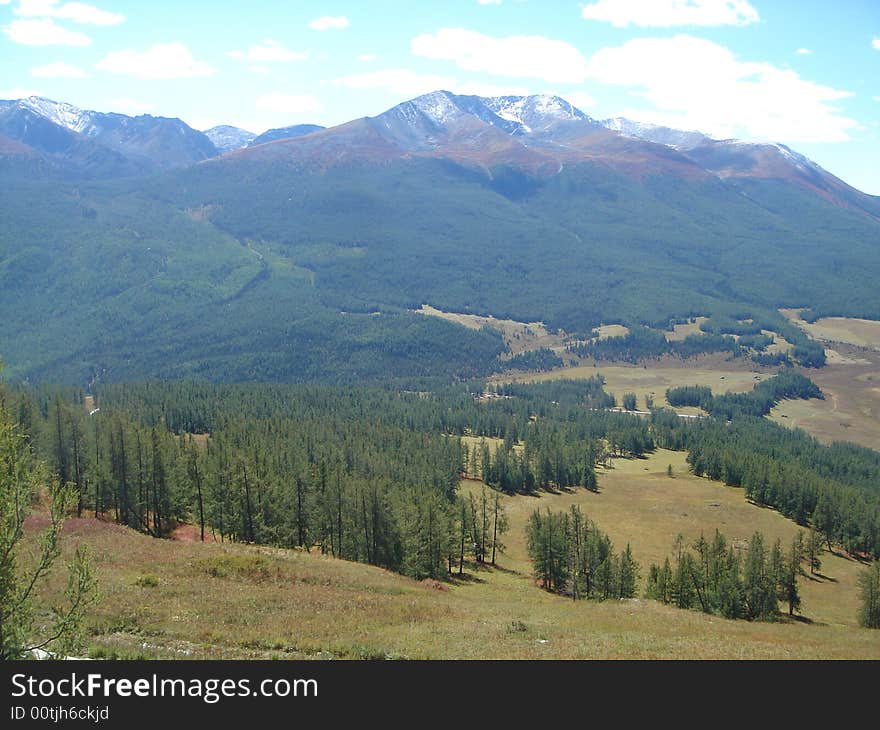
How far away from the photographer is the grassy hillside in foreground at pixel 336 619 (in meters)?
33.1

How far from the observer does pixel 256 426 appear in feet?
477

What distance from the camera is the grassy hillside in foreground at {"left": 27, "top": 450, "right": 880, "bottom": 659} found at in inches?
1302

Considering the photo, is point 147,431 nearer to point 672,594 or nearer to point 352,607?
point 352,607
